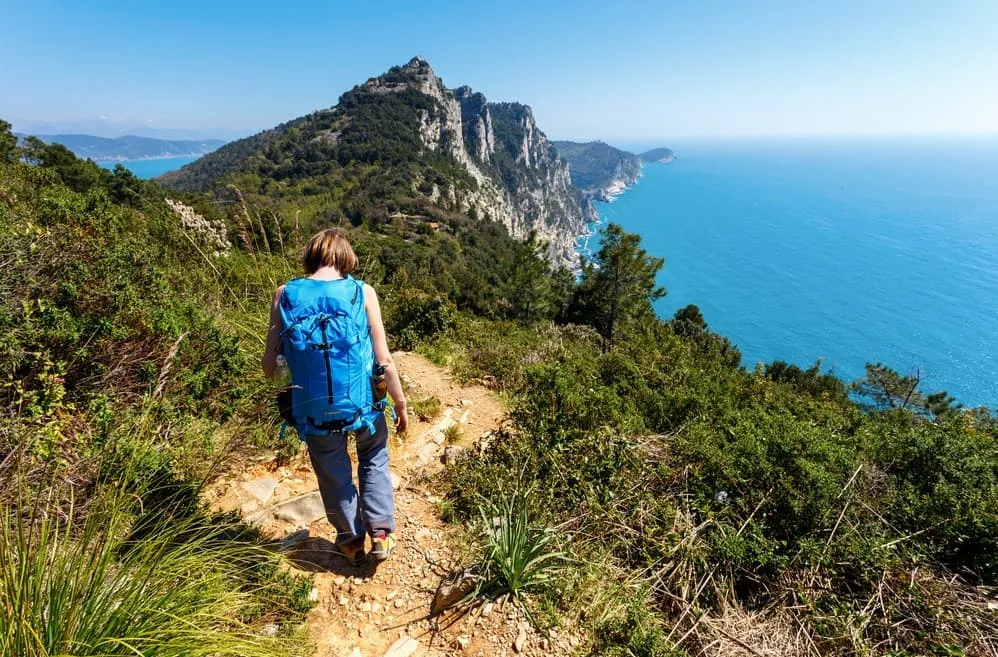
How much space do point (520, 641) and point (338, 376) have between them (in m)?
1.52

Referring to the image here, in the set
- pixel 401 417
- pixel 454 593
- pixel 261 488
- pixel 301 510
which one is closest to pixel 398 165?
pixel 261 488

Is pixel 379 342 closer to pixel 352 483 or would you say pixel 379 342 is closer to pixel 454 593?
pixel 352 483

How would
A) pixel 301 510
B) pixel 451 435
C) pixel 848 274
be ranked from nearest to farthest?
pixel 301 510 → pixel 451 435 → pixel 848 274

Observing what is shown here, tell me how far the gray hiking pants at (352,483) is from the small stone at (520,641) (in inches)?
34.1

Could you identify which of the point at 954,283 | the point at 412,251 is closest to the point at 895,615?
the point at 412,251

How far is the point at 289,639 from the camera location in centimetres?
188

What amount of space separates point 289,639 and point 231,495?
1419 mm

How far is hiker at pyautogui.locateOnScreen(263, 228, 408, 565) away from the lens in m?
2.02

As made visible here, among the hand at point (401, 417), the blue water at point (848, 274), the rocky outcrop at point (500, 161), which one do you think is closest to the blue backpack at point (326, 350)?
the hand at point (401, 417)

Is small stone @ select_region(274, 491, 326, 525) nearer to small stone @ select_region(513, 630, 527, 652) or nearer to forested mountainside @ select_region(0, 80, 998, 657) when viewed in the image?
forested mountainside @ select_region(0, 80, 998, 657)

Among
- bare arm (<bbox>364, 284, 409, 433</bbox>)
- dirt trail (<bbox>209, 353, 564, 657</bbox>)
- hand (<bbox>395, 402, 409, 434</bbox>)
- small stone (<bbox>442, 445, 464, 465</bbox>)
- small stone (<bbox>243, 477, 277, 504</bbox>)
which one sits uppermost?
bare arm (<bbox>364, 284, 409, 433</bbox>)

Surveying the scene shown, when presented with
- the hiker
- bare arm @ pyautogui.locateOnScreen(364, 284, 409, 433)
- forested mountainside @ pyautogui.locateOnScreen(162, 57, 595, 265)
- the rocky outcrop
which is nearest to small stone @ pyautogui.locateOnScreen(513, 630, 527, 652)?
the hiker

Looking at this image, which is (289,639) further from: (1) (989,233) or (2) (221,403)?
(1) (989,233)

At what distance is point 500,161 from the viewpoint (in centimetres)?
12681
